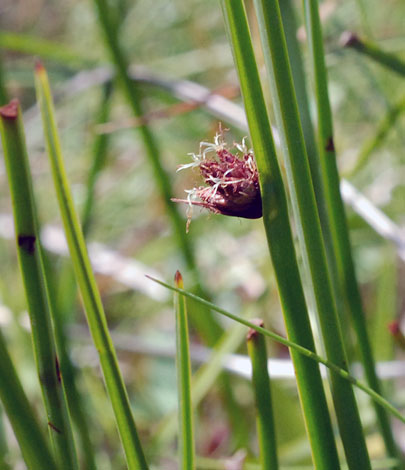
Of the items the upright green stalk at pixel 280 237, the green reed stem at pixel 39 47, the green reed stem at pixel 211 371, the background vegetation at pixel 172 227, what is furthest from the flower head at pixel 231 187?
the green reed stem at pixel 39 47

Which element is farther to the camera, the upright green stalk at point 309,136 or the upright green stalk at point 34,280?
the upright green stalk at point 309,136

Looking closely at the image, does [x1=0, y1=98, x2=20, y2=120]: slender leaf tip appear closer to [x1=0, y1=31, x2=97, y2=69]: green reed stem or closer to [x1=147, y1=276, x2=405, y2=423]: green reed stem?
[x1=147, y1=276, x2=405, y2=423]: green reed stem

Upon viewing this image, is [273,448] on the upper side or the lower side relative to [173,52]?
lower

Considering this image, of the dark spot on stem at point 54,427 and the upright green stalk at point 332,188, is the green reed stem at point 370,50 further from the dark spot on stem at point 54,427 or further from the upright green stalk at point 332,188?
the dark spot on stem at point 54,427

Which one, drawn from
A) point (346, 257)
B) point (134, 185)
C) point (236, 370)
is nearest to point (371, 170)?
point (134, 185)

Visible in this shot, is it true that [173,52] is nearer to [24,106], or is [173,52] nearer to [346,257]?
[24,106]

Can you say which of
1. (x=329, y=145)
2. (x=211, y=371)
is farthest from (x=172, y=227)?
(x=329, y=145)
